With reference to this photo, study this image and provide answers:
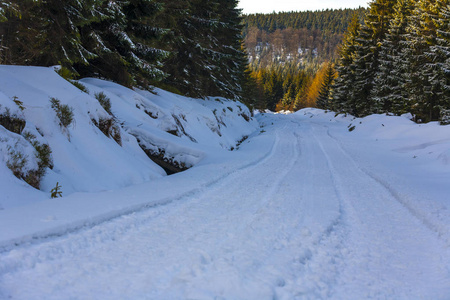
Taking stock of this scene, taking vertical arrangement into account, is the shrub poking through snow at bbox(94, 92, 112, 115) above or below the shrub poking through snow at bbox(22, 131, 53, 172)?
above

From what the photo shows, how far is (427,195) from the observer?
528 centimetres

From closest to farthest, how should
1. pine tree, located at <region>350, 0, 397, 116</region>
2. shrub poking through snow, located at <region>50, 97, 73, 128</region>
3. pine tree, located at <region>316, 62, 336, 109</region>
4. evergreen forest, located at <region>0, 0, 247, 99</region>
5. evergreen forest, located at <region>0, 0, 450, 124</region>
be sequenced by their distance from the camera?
shrub poking through snow, located at <region>50, 97, 73, 128</region> → evergreen forest, located at <region>0, 0, 247, 99</region> → evergreen forest, located at <region>0, 0, 450, 124</region> → pine tree, located at <region>350, 0, 397, 116</region> → pine tree, located at <region>316, 62, 336, 109</region>

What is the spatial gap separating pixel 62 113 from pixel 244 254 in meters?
4.61

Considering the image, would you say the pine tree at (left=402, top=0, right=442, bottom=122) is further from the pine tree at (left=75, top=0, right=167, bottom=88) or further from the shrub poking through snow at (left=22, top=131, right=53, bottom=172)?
the shrub poking through snow at (left=22, top=131, right=53, bottom=172)

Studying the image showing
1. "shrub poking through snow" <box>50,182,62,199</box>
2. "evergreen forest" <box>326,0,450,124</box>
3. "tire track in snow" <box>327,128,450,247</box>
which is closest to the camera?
"tire track in snow" <box>327,128,450,247</box>

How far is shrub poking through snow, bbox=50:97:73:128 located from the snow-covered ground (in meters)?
2.00

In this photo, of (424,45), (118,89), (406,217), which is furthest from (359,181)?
(424,45)

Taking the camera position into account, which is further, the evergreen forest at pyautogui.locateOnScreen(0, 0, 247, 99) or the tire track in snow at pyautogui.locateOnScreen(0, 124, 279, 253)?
the evergreen forest at pyautogui.locateOnScreen(0, 0, 247, 99)

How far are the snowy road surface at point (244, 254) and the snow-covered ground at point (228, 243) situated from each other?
0.01 metres

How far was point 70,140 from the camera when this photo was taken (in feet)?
16.7

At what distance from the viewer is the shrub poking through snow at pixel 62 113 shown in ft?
16.7

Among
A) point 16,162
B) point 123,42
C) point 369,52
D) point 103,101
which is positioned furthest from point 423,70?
point 16,162

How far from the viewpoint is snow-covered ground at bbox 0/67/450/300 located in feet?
6.83

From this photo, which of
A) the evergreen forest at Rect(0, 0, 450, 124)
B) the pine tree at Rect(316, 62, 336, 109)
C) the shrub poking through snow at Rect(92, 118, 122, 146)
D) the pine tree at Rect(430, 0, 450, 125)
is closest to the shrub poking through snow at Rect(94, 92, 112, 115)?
the evergreen forest at Rect(0, 0, 450, 124)
